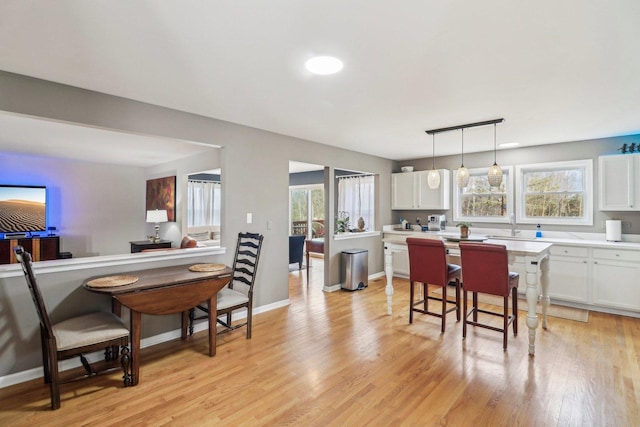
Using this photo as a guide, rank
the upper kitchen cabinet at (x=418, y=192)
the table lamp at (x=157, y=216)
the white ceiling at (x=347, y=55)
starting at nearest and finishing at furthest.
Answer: the white ceiling at (x=347, y=55) < the upper kitchen cabinet at (x=418, y=192) < the table lamp at (x=157, y=216)

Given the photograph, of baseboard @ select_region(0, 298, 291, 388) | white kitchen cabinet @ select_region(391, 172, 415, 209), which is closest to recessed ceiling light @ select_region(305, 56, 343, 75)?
baseboard @ select_region(0, 298, 291, 388)

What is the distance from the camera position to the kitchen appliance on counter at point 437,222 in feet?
18.0

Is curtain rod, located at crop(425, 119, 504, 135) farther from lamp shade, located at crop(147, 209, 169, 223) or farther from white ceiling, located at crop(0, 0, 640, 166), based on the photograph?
lamp shade, located at crop(147, 209, 169, 223)

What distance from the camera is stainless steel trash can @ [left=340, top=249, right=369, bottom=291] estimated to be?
4816 millimetres

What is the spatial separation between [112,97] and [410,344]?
11.3 ft

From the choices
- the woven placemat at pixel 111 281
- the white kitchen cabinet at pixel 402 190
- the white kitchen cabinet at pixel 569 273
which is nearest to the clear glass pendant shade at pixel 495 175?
the white kitchen cabinet at pixel 569 273

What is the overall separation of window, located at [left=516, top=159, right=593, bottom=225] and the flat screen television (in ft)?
26.2

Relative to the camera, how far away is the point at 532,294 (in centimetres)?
279

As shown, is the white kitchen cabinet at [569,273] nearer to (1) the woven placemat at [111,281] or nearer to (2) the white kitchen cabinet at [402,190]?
(2) the white kitchen cabinet at [402,190]

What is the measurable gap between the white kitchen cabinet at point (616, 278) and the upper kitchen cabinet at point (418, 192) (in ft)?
7.24

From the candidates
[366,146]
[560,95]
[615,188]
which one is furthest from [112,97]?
[615,188]

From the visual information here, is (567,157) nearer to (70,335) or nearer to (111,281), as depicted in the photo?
(111,281)

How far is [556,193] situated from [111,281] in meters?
5.63

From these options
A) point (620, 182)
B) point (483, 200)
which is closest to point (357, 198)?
point (483, 200)
